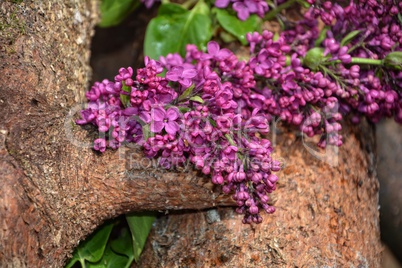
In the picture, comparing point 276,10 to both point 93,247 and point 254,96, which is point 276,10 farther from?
point 93,247

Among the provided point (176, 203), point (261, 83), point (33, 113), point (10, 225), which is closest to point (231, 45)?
point (261, 83)

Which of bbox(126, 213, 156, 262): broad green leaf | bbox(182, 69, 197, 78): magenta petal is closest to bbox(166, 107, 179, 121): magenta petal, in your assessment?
bbox(182, 69, 197, 78): magenta petal

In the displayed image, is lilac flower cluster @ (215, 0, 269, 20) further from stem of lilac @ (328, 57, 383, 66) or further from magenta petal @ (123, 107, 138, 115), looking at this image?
magenta petal @ (123, 107, 138, 115)

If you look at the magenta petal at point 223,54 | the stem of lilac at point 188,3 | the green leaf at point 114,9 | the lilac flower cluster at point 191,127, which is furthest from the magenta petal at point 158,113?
the green leaf at point 114,9

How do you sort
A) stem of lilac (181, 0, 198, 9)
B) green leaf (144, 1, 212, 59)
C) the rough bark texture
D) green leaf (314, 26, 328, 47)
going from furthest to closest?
stem of lilac (181, 0, 198, 9)
green leaf (144, 1, 212, 59)
green leaf (314, 26, 328, 47)
the rough bark texture

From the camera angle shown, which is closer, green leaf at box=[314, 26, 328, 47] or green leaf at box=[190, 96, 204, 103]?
→ green leaf at box=[190, 96, 204, 103]

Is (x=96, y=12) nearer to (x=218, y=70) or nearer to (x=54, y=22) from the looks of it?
(x=54, y=22)

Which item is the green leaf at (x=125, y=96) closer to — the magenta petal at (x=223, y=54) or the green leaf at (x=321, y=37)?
the magenta petal at (x=223, y=54)
